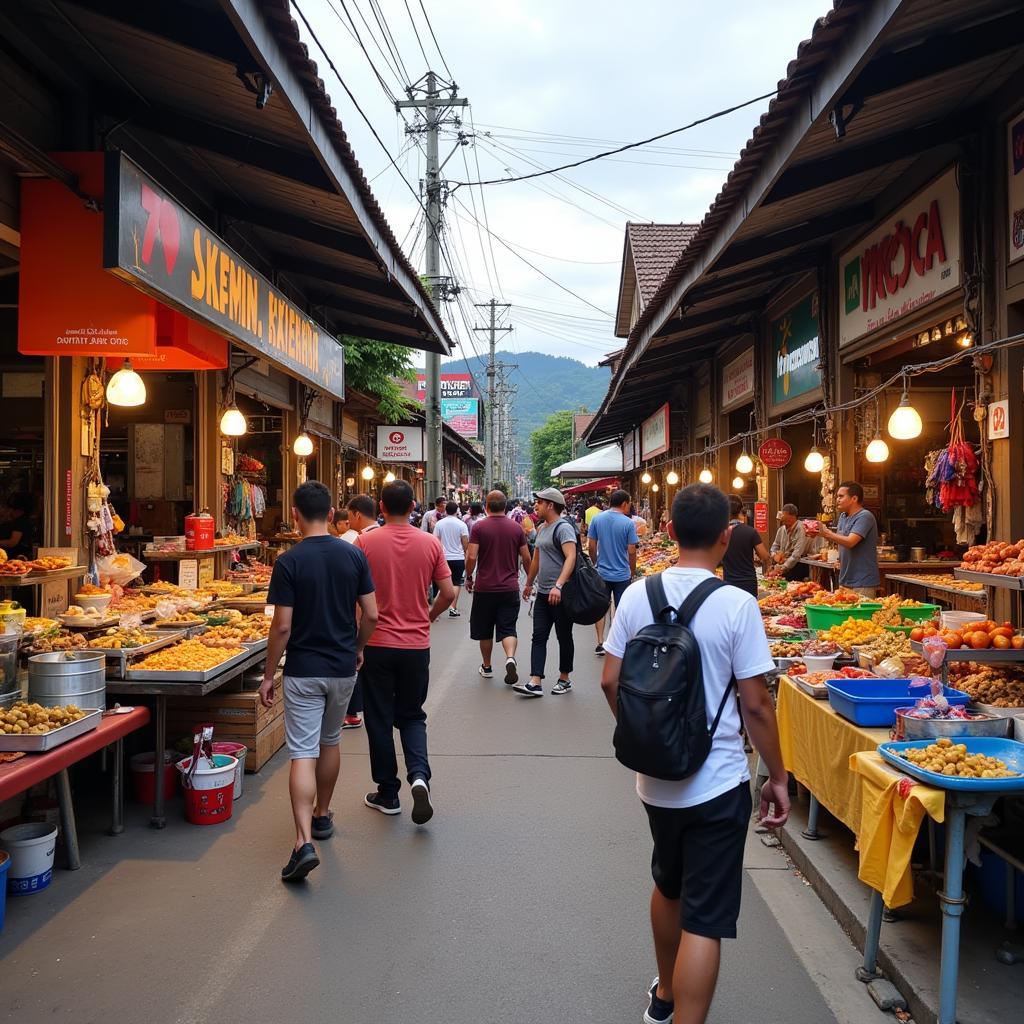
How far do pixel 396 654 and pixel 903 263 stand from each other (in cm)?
699

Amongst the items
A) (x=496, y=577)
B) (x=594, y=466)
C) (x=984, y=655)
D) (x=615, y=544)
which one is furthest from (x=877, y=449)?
(x=594, y=466)

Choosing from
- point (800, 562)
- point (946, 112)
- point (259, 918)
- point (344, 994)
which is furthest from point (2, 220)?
point (800, 562)

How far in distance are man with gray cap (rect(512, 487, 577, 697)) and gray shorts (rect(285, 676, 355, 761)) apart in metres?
4.34

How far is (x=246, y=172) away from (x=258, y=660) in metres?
5.04

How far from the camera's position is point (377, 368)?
20.1 m

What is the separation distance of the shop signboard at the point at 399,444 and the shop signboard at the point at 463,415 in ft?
81.3

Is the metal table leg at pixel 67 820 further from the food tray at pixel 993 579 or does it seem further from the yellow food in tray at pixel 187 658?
the food tray at pixel 993 579

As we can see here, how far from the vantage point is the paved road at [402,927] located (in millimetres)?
3477

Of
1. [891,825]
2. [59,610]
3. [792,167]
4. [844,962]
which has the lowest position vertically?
[844,962]

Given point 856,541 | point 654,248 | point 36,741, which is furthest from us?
point 654,248

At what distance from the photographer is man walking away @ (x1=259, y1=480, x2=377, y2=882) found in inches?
194

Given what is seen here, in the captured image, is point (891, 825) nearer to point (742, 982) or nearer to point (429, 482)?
point (742, 982)

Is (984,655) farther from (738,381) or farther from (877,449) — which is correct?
(738,381)

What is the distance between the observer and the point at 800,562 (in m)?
12.5
